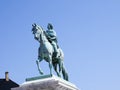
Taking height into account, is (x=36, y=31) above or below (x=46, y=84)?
above

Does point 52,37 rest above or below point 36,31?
below

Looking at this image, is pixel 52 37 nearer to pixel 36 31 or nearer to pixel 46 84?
pixel 36 31

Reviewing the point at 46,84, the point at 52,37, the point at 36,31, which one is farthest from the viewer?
the point at 52,37

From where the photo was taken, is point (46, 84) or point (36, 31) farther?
point (36, 31)

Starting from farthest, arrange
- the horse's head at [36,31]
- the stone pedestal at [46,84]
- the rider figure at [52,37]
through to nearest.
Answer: the rider figure at [52,37] < the horse's head at [36,31] < the stone pedestal at [46,84]

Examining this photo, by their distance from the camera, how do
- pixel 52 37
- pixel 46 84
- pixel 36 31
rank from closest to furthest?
pixel 46 84, pixel 36 31, pixel 52 37

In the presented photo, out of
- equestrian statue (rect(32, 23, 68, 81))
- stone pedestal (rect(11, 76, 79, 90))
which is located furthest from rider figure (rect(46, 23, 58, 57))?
stone pedestal (rect(11, 76, 79, 90))

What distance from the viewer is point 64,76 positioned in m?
22.3

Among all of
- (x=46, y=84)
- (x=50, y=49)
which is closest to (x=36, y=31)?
(x=50, y=49)

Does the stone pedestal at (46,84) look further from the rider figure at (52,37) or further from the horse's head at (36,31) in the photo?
the horse's head at (36,31)

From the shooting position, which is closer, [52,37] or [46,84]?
[46,84]

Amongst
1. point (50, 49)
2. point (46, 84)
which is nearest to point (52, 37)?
point (50, 49)

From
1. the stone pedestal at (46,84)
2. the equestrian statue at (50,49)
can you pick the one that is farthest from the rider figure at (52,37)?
the stone pedestal at (46,84)

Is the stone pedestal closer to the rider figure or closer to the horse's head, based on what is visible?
the rider figure
